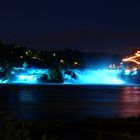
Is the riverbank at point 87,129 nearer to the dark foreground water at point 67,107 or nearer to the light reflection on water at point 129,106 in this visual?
the dark foreground water at point 67,107

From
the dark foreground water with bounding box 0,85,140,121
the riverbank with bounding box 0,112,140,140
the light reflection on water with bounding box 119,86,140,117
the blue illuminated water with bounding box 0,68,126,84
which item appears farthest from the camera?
the blue illuminated water with bounding box 0,68,126,84

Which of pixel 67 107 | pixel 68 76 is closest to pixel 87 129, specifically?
pixel 67 107

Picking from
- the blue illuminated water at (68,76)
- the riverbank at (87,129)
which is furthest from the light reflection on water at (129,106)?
the blue illuminated water at (68,76)

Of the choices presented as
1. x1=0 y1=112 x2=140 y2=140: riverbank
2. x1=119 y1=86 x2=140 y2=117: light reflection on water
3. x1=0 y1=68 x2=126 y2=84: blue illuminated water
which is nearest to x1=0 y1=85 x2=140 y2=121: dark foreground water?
x1=119 y1=86 x2=140 y2=117: light reflection on water

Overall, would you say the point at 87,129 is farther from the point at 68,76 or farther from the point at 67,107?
the point at 68,76

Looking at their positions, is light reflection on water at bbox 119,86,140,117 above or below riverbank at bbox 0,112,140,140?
below

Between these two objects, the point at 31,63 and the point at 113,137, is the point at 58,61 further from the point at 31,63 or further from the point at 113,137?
the point at 113,137

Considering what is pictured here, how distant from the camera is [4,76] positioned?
138 m

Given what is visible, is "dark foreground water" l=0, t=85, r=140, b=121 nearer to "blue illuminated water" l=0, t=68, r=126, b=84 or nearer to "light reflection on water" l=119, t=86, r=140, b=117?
"light reflection on water" l=119, t=86, r=140, b=117

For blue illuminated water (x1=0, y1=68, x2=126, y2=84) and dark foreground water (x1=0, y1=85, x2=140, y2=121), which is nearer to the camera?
dark foreground water (x1=0, y1=85, x2=140, y2=121)

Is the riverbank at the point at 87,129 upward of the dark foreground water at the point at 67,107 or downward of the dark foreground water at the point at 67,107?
upward

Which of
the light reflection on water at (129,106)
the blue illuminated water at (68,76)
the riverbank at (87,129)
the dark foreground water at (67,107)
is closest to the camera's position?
the riverbank at (87,129)

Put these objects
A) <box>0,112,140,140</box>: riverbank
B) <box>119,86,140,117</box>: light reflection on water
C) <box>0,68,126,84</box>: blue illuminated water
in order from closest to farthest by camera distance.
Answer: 1. <box>0,112,140,140</box>: riverbank
2. <box>119,86,140,117</box>: light reflection on water
3. <box>0,68,126,84</box>: blue illuminated water

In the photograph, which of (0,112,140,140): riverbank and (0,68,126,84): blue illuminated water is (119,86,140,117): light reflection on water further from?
(0,68,126,84): blue illuminated water
